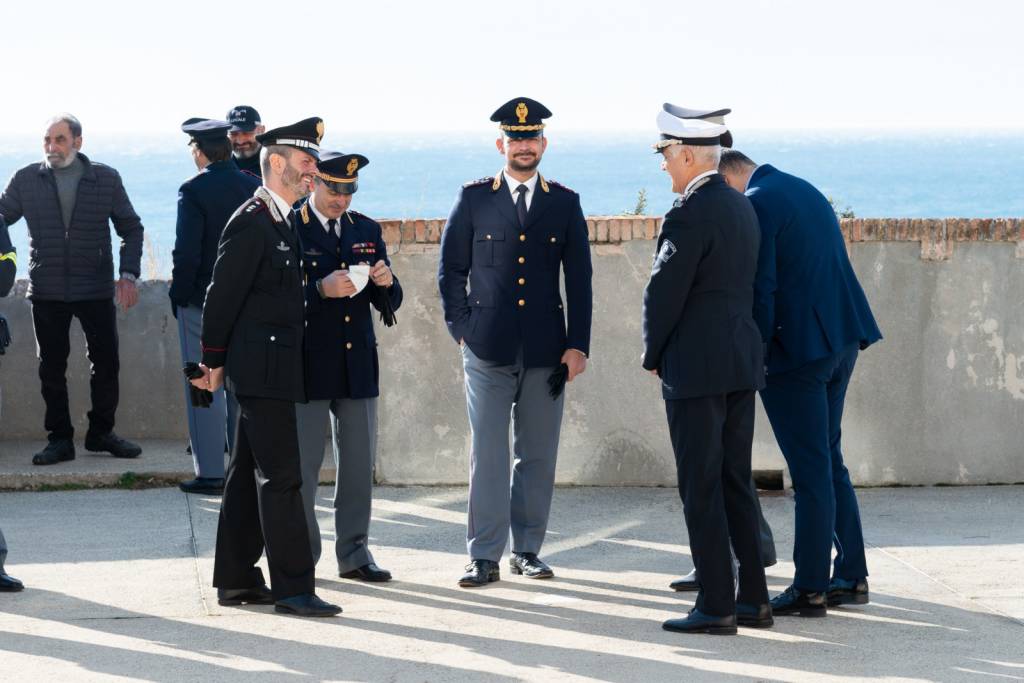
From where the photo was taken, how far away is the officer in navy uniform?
657cm

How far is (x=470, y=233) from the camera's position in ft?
21.9

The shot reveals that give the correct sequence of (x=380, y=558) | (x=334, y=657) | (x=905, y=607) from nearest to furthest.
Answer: (x=334, y=657) → (x=905, y=607) → (x=380, y=558)

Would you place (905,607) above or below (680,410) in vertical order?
below

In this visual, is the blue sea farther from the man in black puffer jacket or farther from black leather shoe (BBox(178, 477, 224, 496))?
black leather shoe (BBox(178, 477, 224, 496))

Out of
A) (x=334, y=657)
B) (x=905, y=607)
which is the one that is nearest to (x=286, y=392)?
(x=334, y=657)

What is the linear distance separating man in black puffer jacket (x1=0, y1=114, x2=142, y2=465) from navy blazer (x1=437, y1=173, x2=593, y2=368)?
293 centimetres

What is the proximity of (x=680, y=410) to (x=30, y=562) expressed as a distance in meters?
3.03

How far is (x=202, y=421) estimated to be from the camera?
816cm

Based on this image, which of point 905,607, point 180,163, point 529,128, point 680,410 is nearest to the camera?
point 680,410

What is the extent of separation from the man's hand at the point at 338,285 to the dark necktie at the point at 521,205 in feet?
2.64

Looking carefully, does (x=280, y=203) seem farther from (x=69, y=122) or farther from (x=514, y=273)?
(x=69, y=122)

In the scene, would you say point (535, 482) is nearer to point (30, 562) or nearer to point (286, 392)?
point (286, 392)

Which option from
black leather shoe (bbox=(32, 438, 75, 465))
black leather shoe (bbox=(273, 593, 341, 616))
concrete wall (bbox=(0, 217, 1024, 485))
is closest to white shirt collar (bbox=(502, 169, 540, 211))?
concrete wall (bbox=(0, 217, 1024, 485))

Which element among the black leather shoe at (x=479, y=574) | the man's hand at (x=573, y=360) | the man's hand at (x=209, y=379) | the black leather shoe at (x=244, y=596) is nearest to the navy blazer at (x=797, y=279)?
the man's hand at (x=573, y=360)
